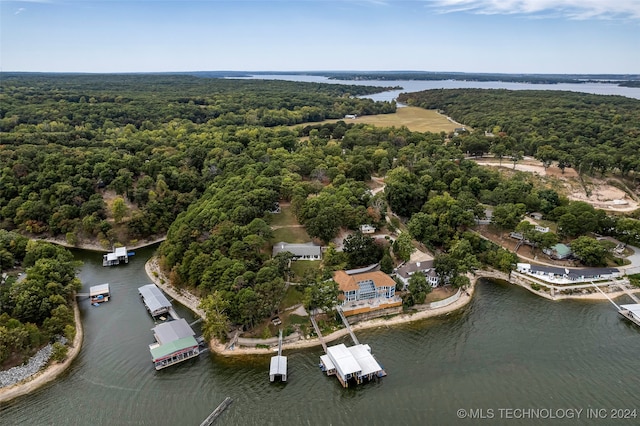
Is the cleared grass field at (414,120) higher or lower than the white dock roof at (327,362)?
higher

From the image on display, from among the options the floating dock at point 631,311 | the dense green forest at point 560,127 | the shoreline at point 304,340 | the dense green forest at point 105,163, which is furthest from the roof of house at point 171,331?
the dense green forest at point 560,127

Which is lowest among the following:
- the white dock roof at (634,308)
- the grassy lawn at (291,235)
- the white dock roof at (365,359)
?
the white dock roof at (634,308)

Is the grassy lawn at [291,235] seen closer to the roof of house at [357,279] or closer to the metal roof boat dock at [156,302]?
the roof of house at [357,279]

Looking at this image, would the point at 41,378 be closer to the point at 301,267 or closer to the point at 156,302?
the point at 156,302

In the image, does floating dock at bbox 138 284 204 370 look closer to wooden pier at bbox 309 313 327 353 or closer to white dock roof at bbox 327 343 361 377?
wooden pier at bbox 309 313 327 353

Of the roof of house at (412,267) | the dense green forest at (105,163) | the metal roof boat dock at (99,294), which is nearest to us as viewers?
the metal roof boat dock at (99,294)

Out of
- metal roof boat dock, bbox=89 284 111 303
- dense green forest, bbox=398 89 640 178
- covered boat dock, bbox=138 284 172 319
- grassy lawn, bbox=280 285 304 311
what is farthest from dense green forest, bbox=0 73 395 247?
dense green forest, bbox=398 89 640 178

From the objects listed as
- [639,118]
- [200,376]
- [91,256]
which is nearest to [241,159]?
[91,256]
